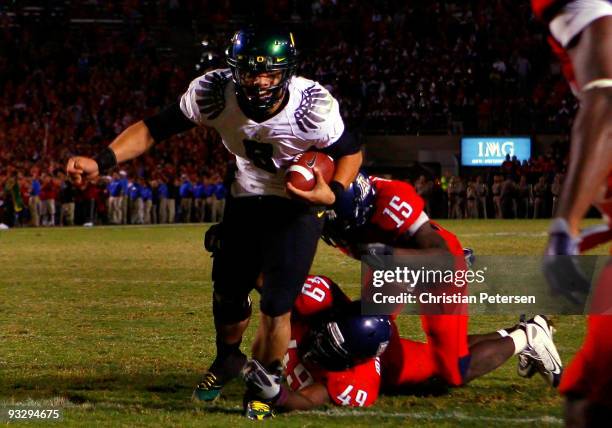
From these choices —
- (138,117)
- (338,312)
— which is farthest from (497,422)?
(138,117)

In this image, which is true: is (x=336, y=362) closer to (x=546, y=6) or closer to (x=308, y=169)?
(x=308, y=169)

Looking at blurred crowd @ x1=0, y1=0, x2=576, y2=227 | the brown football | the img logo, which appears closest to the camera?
the brown football

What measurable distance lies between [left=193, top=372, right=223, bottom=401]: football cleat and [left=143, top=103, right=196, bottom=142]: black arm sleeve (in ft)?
4.08

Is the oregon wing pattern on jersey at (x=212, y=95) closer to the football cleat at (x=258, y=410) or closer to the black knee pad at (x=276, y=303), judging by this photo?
the black knee pad at (x=276, y=303)

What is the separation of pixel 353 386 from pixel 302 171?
1.10 m

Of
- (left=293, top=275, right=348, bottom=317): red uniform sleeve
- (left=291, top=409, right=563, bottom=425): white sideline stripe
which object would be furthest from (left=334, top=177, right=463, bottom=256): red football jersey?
(left=291, top=409, right=563, bottom=425): white sideline stripe

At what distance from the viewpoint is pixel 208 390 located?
199 inches

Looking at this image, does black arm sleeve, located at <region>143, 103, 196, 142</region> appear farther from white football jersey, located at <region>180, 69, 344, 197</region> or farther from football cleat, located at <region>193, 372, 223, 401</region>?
football cleat, located at <region>193, 372, 223, 401</region>

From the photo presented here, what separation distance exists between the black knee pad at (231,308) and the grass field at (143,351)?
1.35 feet

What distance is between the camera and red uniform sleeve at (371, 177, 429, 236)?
536 cm

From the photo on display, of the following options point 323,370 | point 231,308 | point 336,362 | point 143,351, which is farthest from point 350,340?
point 143,351

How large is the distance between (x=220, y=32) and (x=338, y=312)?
28.8m

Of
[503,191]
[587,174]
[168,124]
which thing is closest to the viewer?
[587,174]

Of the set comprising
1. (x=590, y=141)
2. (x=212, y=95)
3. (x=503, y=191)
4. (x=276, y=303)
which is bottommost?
(x=503, y=191)
